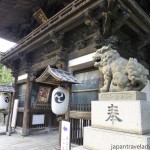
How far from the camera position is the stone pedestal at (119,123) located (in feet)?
7.89

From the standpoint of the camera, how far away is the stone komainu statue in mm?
2701

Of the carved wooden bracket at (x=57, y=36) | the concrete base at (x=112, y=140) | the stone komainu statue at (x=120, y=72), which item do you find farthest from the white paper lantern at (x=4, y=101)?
the stone komainu statue at (x=120, y=72)

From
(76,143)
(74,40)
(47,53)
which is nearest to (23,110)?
(47,53)

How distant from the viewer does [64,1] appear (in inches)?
261

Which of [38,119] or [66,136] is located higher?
[66,136]

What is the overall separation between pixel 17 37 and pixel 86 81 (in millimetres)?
6715

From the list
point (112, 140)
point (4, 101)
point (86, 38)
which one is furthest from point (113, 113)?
point (4, 101)

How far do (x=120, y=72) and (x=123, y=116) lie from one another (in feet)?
2.46

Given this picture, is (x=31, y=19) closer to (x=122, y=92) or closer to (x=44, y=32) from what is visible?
(x=44, y=32)

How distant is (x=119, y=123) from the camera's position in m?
Answer: 2.63

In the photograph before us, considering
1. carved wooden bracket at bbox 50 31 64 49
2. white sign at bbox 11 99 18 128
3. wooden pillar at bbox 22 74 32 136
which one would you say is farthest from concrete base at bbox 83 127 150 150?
white sign at bbox 11 99 18 128

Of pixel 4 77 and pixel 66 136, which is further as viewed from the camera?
pixel 4 77

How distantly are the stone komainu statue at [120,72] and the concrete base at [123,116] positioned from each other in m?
0.29

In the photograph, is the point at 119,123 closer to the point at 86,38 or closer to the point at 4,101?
the point at 86,38
